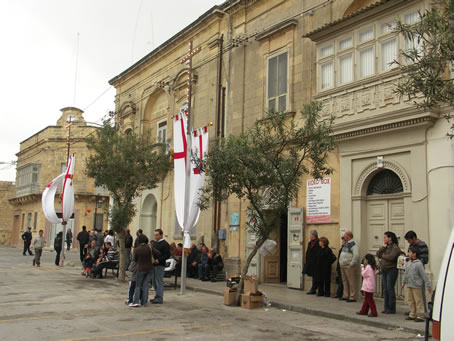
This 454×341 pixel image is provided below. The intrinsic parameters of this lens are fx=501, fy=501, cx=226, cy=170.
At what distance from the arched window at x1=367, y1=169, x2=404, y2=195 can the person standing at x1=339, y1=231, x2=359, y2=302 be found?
155 cm

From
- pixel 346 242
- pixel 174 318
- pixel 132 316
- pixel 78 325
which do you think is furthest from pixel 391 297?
pixel 78 325

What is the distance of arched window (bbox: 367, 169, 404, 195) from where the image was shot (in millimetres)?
13148

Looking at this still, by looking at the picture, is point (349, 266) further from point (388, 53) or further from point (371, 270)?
point (388, 53)

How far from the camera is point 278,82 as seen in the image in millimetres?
17203

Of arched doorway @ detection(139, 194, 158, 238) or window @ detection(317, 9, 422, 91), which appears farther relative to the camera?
arched doorway @ detection(139, 194, 158, 238)

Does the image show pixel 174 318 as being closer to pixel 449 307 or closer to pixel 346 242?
pixel 346 242

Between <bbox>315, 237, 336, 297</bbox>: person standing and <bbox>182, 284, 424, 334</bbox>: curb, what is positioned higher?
<bbox>315, 237, 336, 297</bbox>: person standing

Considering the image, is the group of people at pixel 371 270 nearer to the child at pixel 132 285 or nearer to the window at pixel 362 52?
the window at pixel 362 52

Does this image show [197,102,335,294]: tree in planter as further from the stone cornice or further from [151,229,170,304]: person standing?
[151,229,170,304]: person standing

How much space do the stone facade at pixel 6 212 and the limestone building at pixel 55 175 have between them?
6.93 meters

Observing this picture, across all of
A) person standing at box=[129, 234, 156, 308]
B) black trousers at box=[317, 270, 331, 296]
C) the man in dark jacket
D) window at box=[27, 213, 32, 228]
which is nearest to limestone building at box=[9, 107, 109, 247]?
window at box=[27, 213, 32, 228]

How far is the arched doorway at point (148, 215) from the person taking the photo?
25.6 m

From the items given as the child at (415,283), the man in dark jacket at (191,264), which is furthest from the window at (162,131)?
the child at (415,283)

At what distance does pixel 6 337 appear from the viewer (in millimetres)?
7926
